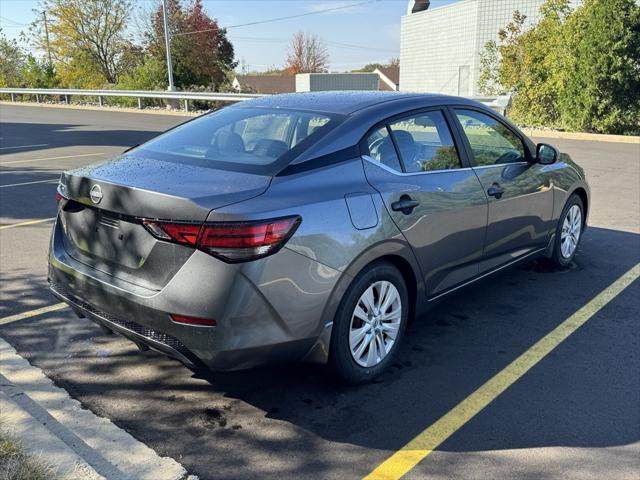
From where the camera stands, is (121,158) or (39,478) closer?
(39,478)

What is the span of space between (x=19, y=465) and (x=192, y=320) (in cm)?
94

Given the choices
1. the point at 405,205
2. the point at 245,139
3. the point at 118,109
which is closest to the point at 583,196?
the point at 405,205

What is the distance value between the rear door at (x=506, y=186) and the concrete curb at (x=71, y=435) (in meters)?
2.71

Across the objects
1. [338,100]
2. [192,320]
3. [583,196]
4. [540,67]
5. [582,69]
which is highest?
[540,67]

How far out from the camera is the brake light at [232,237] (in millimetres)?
2824

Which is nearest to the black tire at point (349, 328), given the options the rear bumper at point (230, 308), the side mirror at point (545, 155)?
the rear bumper at point (230, 308)

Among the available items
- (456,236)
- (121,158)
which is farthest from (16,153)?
(456,236)

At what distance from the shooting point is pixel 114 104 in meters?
31.2

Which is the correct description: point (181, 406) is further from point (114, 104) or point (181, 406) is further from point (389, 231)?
point (114, 104)

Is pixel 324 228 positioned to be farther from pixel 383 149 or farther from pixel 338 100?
pixel 338 100

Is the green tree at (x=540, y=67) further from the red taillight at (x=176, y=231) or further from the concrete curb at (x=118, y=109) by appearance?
the red taillight at (x=176, y=231)

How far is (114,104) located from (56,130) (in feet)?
41.5

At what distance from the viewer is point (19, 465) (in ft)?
8.45

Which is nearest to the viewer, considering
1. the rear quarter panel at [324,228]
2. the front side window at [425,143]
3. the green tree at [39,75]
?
the rear quarter panel at [324,228]
